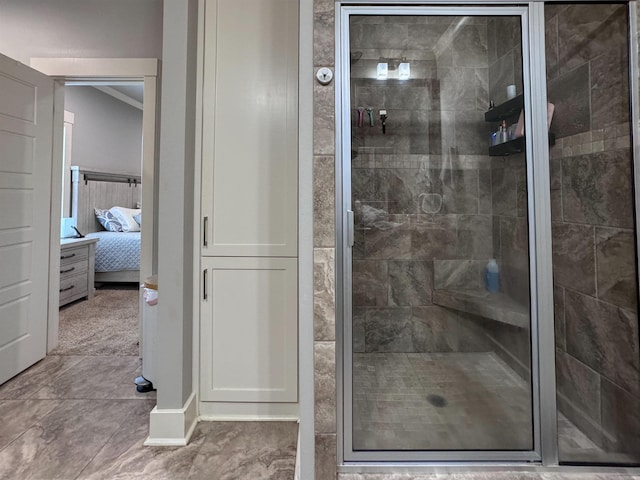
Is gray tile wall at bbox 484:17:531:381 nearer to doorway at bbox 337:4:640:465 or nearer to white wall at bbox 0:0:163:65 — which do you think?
doorway at bbox 337:4:640:465

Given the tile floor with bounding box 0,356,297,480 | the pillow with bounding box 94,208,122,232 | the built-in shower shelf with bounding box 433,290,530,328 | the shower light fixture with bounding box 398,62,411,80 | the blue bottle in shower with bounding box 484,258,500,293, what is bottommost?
the tile floor with bounding box 0,356,297,480

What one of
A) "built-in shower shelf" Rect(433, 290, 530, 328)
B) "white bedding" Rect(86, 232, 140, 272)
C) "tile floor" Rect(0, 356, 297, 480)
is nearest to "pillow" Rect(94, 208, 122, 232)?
"white bedding" Rect(86, 232, 140, 272)

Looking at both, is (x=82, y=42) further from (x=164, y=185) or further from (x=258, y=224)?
(x=258, y=224)

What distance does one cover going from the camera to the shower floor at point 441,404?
1376 mm

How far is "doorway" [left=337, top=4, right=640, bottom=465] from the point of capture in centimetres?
135

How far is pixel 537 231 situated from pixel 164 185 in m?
1.72

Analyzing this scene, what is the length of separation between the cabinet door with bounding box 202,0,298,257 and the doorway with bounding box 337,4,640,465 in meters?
0.53

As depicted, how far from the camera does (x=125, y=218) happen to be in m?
5.11

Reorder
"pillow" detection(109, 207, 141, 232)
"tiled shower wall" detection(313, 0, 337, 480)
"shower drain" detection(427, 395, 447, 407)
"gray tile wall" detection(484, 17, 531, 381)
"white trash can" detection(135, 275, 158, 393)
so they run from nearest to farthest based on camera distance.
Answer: "tiled shower wall" detection(313, 0, 337, 480)
"gray tile wall" detection(484, 17, 531, 381)
"shower drain" detection(427, 395, 447, 407)
"white trash can" detection(135, 275, 158, 393)
"pillow" detection(109, 207, 141, 232)

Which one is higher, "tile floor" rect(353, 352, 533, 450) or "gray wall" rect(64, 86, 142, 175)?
"gray wall" rect(64, 86, 142, 175)

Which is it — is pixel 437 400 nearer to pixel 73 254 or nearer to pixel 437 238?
pixel 437 238

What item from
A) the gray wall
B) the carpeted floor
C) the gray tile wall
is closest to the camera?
the gray tile wall

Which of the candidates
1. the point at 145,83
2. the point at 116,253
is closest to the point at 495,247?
the point at 145,83

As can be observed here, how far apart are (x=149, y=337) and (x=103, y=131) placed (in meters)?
4.72
